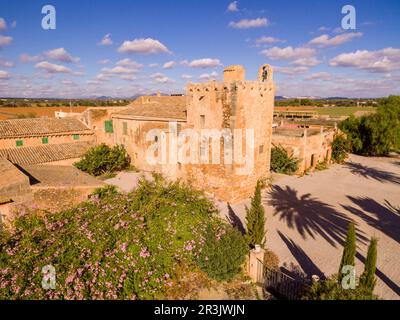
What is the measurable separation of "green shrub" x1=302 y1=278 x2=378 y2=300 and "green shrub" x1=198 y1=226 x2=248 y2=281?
224cm

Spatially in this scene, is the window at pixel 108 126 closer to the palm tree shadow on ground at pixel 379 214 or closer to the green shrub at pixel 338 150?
the palm tree shadow on ground at pixel 379 214

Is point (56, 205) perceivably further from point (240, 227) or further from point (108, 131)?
point (108, 131)

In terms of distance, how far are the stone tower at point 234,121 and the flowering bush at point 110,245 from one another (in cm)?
584

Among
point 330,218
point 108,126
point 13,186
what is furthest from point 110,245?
point 108,126

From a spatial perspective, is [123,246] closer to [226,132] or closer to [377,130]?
[226,132]

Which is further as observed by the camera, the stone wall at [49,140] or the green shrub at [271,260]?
the stone wall at [49,140]

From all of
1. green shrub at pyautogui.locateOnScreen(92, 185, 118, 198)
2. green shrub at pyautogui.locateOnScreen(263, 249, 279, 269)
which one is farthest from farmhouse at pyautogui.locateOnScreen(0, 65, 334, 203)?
green shrub at pyautogui.locateOnScreen(92, 185, 118, 198)

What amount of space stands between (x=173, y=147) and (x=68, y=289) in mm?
13285

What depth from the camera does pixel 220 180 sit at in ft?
54.8

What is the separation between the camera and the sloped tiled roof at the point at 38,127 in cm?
2159

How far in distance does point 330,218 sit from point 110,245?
11776 mm

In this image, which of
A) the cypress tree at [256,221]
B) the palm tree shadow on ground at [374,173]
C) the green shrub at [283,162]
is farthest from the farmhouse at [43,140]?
the palm tree shadow on ground at [374,173]
